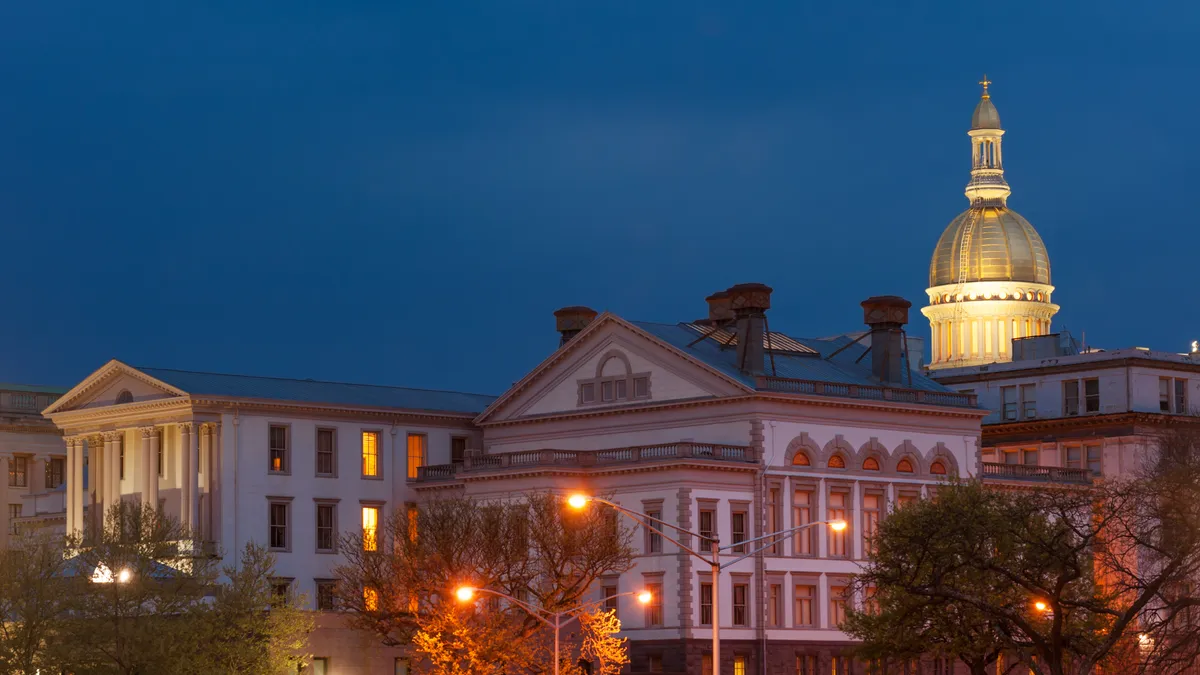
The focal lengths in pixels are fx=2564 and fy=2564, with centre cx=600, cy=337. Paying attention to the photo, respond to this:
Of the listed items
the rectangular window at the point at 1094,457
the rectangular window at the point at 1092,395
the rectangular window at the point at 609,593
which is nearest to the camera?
the rectangular window at the point at 609,593

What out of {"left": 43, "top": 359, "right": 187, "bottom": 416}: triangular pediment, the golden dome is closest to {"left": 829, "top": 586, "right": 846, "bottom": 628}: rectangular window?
{"left": 43, "top": 359, "right": 187, "bottom": 416}: triangular pediment

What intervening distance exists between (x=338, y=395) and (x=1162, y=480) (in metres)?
63.8

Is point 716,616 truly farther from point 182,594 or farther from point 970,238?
point 970,238

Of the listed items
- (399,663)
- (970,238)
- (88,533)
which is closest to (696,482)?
(399,663)

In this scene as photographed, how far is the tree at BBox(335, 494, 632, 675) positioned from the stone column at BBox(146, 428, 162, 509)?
50.5ft

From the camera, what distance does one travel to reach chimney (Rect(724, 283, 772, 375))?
12581 cm

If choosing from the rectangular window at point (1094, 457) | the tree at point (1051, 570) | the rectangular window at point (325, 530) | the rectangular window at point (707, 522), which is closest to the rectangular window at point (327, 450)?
the rectangular window at point (325, 530)

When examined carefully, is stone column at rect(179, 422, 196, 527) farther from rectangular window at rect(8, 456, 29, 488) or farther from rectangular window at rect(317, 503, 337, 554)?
rectangular window at rect(8, 456, 29, 488)

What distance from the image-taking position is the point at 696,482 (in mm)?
119938

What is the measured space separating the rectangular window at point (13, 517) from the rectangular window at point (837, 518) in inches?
2262

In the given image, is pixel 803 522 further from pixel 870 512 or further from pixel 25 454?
pixel 25 454

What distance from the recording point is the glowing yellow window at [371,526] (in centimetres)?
13062

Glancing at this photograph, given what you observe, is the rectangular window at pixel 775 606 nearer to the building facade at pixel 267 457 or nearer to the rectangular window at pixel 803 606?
the rectangular window at pixel 803 606

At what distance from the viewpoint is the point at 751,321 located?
12625cm
